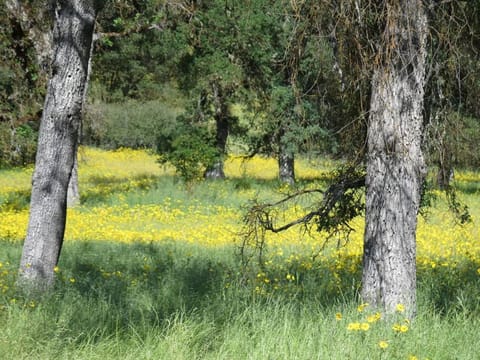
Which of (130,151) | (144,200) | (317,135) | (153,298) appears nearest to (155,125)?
(130,151)

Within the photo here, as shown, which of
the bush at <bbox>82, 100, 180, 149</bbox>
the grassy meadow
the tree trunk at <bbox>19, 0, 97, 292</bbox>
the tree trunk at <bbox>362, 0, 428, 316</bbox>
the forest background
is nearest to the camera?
the grassy meadow

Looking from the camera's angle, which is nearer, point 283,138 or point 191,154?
point 191,154

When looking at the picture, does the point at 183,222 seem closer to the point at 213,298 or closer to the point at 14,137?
the point at 14,137

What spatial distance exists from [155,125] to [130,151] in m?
2.51

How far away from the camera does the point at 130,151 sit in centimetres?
4106

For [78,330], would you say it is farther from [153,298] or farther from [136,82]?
[136,82]

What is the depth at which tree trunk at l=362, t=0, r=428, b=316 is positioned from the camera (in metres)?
5.41

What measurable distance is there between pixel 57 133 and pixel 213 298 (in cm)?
235

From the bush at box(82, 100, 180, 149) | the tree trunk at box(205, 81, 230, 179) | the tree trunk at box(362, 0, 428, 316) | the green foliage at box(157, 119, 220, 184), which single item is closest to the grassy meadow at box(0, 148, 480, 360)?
the tree trunk at box(362, 0, 428, 316)

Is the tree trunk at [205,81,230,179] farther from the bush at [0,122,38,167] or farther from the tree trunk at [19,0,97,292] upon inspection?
the tree trunk at [19,0,97,292]

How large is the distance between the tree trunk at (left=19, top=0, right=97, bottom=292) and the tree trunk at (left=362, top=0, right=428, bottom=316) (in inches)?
129

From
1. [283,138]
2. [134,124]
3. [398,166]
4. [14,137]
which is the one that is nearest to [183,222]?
[14,137]

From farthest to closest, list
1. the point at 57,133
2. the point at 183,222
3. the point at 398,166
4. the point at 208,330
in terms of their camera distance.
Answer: the point at 183,222
the point at 57,133
the point at 398,166
the point at 208,330

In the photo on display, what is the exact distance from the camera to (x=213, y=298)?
22.4ft
